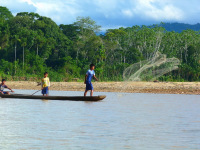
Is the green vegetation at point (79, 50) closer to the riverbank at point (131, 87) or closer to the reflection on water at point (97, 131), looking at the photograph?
the riverbank at point (131, 87)

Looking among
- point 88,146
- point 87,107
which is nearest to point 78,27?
point 87,107

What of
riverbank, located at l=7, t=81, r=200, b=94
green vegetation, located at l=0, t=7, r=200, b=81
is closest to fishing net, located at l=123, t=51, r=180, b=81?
riverbank, located at l=7, t=81, r=200, b=94

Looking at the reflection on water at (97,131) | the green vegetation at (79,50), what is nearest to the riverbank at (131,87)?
the green vegetation at (79,50)

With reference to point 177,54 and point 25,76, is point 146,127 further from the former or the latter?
point 177,54

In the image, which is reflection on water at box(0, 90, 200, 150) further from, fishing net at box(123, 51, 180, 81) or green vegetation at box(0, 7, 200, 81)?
green vegetation at box(0, 7, 200, 81)

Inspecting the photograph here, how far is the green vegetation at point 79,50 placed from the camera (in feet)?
128

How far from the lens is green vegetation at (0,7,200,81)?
39.1 meters

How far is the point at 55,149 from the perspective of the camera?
23.6 ft

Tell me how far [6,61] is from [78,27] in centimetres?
1192

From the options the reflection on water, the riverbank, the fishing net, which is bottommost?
the reflection on water

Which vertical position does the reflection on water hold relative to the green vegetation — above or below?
below

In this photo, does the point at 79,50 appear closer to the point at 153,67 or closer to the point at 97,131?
the point at 153,67

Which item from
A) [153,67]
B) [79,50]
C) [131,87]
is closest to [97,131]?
[153,67]

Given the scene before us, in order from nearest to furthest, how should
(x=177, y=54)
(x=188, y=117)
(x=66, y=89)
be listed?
(x=188, y=117), (x=66, y=89), (x=177, y=54)
